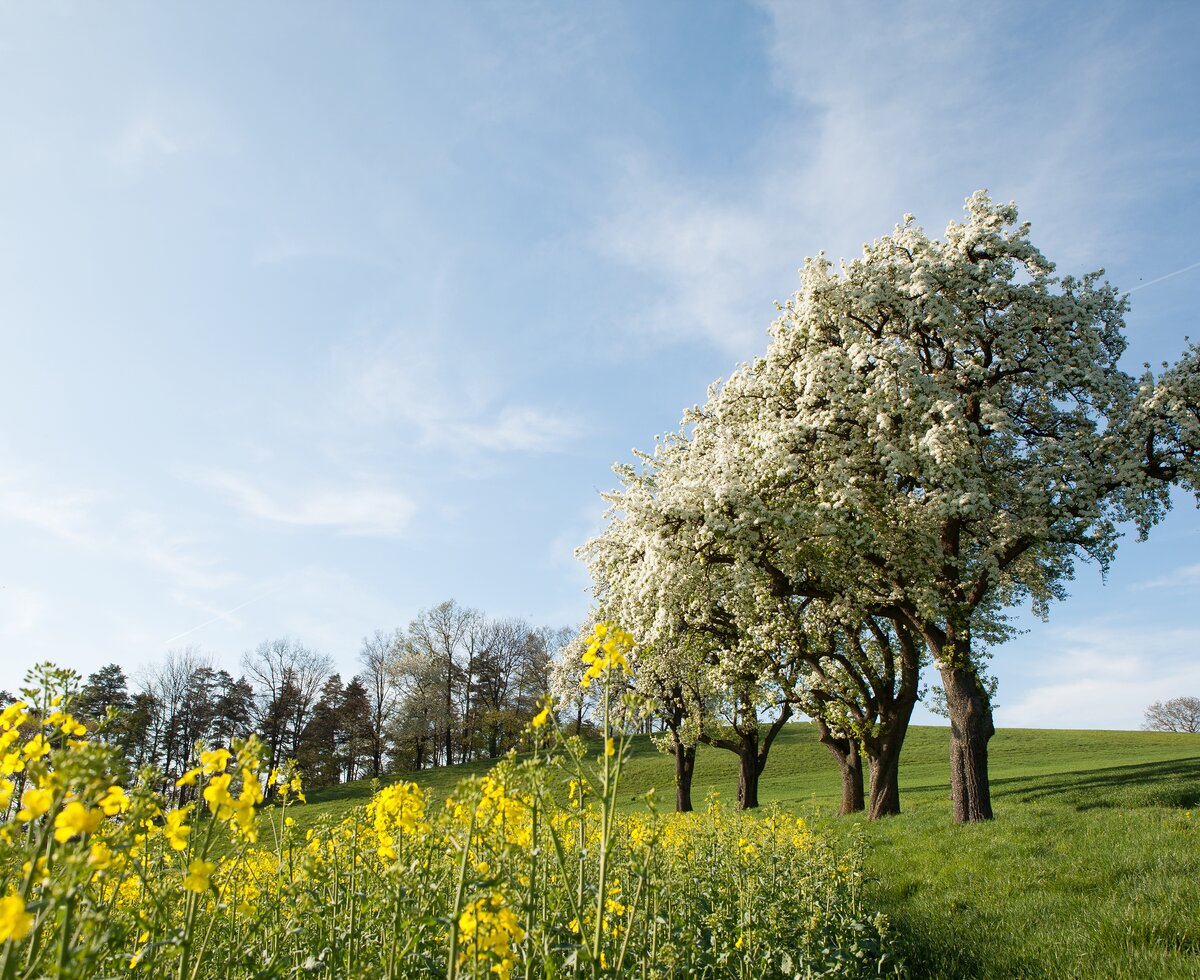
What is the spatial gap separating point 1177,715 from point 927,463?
312 feet

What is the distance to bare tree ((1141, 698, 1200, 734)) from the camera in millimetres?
81688

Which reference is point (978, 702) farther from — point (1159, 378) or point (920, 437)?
point (1159, 378)

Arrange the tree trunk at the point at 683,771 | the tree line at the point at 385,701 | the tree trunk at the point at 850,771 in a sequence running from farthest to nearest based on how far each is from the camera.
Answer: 1. the tree line at the point at 385,701
2. the tree trunk at the point at 683,771
3. the tree trunk at the point at 850,771

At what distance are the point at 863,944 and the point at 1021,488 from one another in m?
10.7

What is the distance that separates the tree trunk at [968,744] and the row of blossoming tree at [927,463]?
0.13ft

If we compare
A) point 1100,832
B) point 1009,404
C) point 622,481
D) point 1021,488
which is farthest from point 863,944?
point 622,481

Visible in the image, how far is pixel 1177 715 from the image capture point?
83.4 metres

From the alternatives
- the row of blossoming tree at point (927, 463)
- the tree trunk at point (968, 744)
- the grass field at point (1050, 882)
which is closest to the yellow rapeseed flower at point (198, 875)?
the grass field at point (1050, 882)

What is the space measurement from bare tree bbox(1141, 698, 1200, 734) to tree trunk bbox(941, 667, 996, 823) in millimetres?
86211

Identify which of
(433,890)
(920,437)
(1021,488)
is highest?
(920,437)

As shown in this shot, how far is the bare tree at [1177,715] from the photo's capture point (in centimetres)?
8169

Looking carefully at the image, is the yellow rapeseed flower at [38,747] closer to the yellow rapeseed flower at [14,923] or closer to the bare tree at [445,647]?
the yellow rapeseed flower at [14,923]

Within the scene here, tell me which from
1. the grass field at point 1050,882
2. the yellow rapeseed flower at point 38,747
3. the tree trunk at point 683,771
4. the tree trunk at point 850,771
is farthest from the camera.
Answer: the tree trunk at point 683,771

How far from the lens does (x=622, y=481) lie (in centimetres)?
2161
